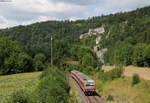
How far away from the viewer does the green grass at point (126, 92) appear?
35.5m

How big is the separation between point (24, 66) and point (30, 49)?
85.2 ft

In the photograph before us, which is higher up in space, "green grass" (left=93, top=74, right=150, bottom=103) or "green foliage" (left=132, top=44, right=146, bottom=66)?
"green grass" (left=93, top=74, right=150, bottom=103)

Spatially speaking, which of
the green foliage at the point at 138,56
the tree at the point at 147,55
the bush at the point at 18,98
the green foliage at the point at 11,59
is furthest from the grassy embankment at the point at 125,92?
the green foliage at the point at 138,56

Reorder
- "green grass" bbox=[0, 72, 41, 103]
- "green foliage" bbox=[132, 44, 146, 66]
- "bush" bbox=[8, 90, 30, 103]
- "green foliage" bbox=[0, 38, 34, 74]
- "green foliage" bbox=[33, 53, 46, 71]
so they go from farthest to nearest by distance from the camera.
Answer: "green foliage" bbox=[132, 44, 146, 66] → "green foliage" bbox=[33, 53, 46, 71] → "green foliage" bbox=[0, 38, 34, 74] → "green grass" bbox=[0, 72, 41, 103] → "bush" bbox=[8, 90, 30, 103]

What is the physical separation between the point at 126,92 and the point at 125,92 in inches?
8.4

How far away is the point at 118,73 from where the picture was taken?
57.0 metres

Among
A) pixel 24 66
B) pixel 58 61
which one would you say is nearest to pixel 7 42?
pixel 24 66

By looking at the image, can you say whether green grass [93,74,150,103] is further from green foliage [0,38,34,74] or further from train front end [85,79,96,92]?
green foliage [0,38,34,74]

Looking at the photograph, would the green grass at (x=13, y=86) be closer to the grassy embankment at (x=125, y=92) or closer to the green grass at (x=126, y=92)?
the grassy embankment at (x=125, y=92)

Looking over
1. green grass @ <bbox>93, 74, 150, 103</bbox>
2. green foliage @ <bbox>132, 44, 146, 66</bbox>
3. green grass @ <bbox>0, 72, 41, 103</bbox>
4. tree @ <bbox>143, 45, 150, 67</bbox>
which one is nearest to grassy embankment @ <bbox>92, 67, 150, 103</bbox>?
green grass @ <bbox>93, 74, 150, 103</bbox>

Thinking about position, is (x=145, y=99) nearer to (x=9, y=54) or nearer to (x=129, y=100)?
(x=129, y=100)

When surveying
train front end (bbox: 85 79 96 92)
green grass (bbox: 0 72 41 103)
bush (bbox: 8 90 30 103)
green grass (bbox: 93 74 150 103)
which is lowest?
green grass (bbox: 0 72 41 103)

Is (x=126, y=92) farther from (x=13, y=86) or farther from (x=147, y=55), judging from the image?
(x=147, y=55)

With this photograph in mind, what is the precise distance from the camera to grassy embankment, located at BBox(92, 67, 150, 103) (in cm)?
3559
